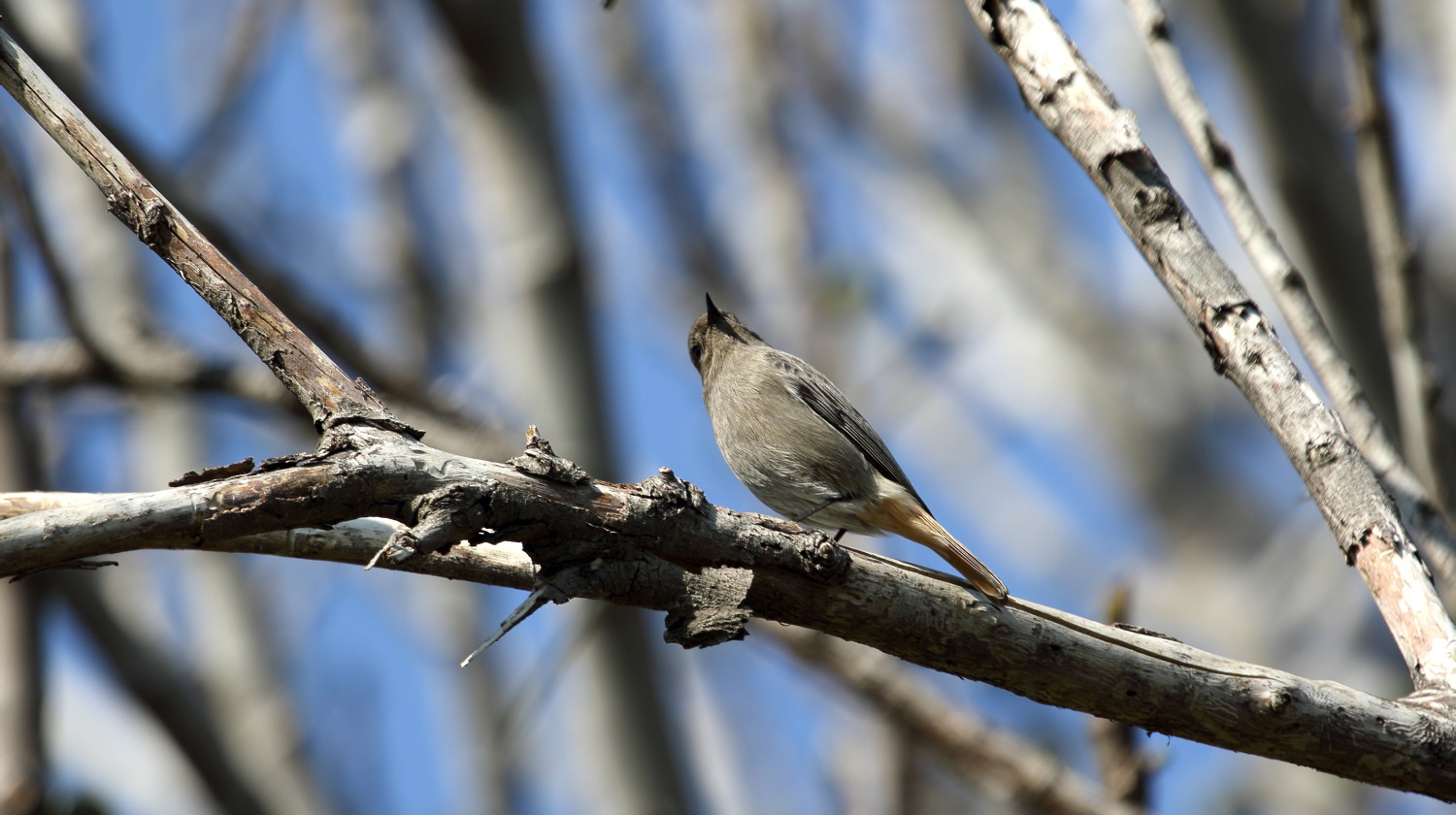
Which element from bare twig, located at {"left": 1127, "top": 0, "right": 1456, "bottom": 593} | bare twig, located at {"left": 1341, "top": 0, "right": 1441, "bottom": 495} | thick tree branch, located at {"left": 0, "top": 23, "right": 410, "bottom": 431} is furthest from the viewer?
bare twig, located at {"left": 1341, "top": 0, "right": 1441, "bottom": 495}

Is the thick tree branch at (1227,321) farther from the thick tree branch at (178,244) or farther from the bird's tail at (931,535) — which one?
the thick tree branch at (178,244)

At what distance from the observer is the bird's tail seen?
2761mm

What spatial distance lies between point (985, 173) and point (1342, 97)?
8.62 feet

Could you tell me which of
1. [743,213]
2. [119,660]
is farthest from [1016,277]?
[119,660]

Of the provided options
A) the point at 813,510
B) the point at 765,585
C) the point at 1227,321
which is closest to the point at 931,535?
the point at 813,510

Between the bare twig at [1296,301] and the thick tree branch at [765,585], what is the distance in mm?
726

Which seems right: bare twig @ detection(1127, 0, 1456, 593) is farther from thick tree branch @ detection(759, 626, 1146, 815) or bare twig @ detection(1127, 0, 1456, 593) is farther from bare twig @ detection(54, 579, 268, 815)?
bare twig @ detection(54, 579, 268, 815)

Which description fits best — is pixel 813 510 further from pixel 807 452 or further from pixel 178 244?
pixel 178 244

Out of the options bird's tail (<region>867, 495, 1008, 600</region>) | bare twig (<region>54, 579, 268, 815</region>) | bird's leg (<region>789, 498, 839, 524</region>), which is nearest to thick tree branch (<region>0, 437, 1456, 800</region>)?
bird's tail (<region>867, 495, 1008, 600</region>)

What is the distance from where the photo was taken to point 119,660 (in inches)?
186

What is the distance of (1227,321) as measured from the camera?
2.88m

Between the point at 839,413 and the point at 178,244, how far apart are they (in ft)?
8.95

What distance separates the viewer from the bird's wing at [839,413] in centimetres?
442

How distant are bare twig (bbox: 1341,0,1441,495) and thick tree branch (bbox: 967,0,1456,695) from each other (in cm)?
99
